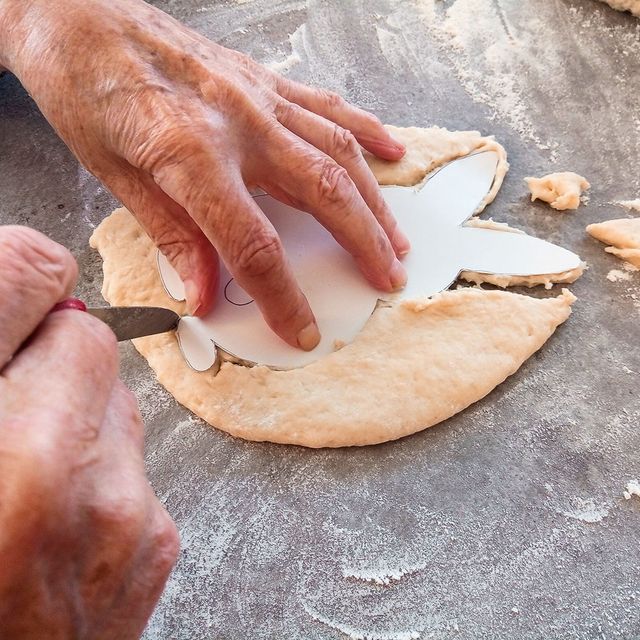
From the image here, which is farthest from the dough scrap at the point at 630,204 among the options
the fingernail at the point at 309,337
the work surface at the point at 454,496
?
the fingernail at the point at 309,337

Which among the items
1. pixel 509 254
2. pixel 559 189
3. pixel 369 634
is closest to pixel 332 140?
pixel 509 254

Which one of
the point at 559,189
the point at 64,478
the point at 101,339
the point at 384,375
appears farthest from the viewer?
the point at 559,189

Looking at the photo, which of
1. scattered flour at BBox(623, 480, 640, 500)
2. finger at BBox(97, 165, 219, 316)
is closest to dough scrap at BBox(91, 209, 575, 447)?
finger at BBox(97, 165, 219, 316)

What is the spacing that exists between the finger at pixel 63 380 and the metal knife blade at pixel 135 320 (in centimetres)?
26

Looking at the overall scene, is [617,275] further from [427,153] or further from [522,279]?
[427,153]

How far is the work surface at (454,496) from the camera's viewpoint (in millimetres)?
1092

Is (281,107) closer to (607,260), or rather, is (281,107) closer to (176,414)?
(176,414)

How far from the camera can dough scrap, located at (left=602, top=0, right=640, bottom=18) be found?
75.3 inches

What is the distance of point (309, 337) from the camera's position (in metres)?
1.30

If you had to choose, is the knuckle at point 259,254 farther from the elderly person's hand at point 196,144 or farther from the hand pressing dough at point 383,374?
the hand pressing dough at point 383,374

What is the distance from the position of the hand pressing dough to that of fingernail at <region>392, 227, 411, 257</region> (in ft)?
0.47

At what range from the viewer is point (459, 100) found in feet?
6.02

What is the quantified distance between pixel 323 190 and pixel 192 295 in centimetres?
38

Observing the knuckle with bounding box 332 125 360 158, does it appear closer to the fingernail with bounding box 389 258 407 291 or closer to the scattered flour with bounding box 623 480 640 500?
the fingernail with bounding box 389 258 407 291
